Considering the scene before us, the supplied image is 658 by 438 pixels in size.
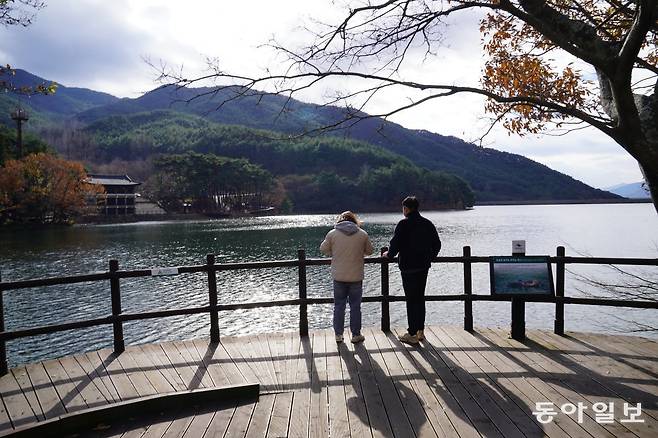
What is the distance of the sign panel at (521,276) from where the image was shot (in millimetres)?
5828

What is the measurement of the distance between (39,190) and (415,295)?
57.5 metres

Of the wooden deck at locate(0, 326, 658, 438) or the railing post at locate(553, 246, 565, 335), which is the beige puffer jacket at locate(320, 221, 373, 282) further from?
the railing post at locate(553, 246, 565, 335)

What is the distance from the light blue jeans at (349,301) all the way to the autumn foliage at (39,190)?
54.5 meters

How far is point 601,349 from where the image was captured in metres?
5.60

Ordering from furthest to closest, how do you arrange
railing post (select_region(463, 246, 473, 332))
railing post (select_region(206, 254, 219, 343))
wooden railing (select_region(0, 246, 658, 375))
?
railing post (select_region(463, 246, 473, 332)), railing post (select_region(206, 254, 219, 343)), wooden railing (select_region(0, 246, 658, 375))

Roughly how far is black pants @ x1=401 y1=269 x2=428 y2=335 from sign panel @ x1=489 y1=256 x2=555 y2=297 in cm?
91

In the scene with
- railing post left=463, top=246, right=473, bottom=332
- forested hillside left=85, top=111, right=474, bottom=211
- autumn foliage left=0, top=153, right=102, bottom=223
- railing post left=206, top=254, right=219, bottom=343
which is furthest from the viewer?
forested hillside left=85, top=111, right=474, bottom=211

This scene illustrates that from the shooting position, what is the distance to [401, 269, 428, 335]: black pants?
5703 mm

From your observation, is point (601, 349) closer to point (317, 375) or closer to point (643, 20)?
point (317, 375)

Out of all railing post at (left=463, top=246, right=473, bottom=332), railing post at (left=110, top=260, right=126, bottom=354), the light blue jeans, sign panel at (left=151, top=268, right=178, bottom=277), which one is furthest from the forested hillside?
the light blue jeans

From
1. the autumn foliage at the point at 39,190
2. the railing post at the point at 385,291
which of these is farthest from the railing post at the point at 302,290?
the autumn foliage at the point at 39,190

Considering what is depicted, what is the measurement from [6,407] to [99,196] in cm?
7592

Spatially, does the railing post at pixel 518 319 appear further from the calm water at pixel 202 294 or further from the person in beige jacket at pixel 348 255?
the person in beige jacket at pixel 348 255

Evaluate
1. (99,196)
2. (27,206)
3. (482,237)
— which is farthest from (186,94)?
(99,196)
